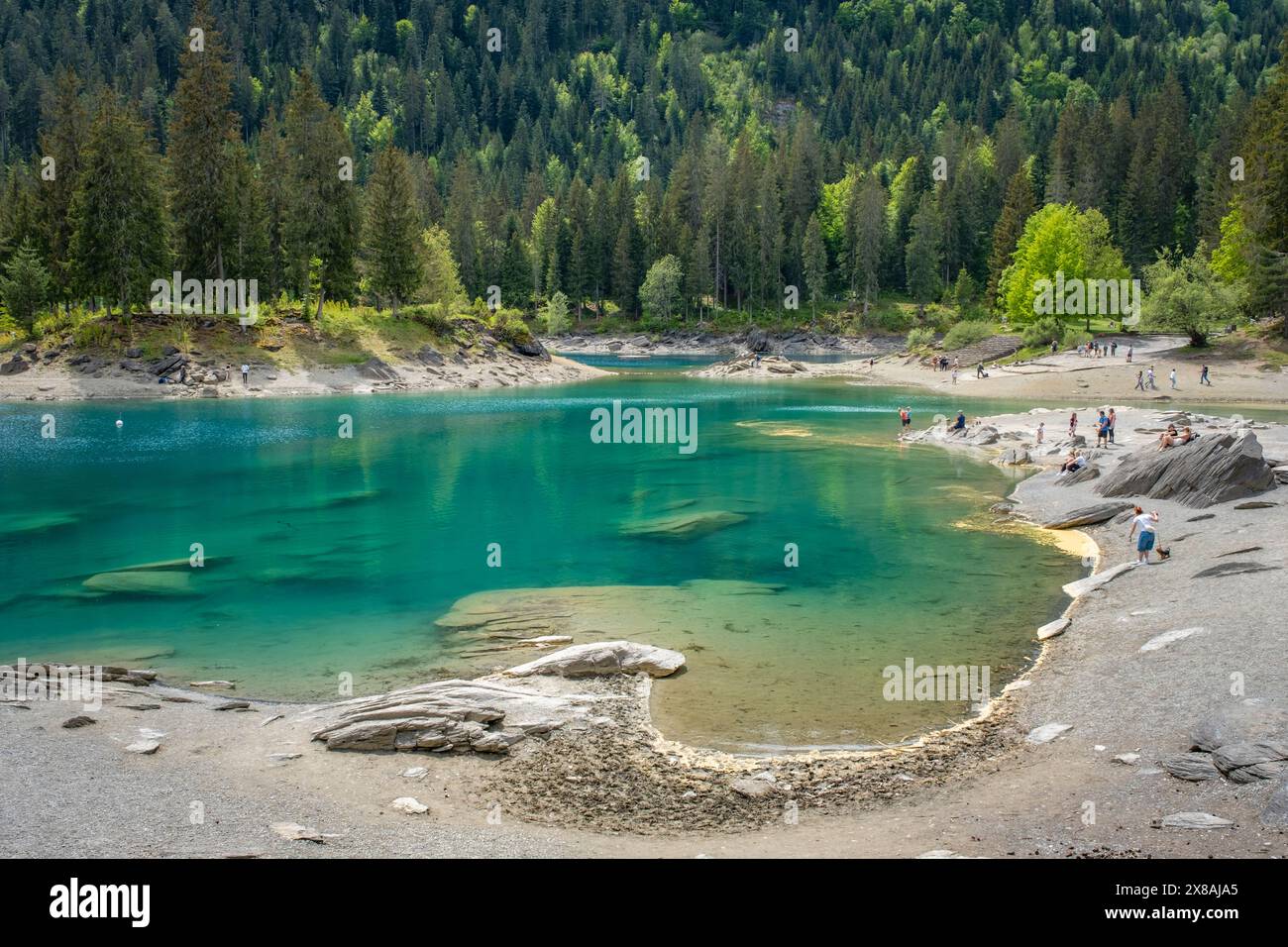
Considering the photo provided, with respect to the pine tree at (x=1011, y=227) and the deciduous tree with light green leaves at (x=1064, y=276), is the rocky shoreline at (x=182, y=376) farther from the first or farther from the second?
the pine tree at (x=1011, y=227)

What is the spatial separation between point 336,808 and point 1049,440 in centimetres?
4642

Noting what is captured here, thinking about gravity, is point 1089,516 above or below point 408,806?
above

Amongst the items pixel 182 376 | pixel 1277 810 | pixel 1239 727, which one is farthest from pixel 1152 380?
pixel 182 376

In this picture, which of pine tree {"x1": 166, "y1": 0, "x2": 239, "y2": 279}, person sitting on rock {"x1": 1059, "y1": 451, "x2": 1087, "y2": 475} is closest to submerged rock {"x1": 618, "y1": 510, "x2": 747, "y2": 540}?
person sitting on rock {"x1": 1059, "y1": 451, "x2": 1087, "y2": 475}

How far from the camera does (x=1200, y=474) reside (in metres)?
32.6

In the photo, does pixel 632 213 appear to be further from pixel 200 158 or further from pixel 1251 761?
pixel 1251 761

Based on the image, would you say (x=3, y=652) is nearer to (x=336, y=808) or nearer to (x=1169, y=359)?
(x=336, y=808)

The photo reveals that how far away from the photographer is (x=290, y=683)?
19.3 metres

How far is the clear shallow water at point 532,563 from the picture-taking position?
20125 millimetres

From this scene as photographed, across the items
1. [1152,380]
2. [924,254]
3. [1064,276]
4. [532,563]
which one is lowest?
[532,563]

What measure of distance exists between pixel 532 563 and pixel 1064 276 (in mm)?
85495

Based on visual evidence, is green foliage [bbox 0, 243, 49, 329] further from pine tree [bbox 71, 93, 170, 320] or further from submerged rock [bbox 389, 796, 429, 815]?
submerged rock [bbox 389, 796, 429, 815]

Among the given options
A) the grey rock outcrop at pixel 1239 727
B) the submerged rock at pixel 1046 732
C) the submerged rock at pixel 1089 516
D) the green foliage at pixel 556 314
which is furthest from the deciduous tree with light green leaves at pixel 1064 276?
the grey rock outcrop at pixel 1239 727

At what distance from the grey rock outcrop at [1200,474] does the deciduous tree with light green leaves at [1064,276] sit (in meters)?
67.0
